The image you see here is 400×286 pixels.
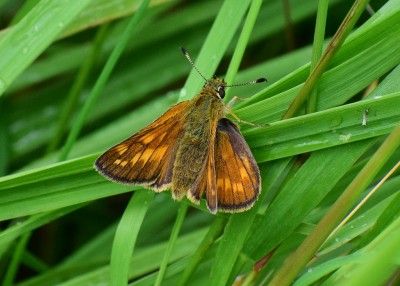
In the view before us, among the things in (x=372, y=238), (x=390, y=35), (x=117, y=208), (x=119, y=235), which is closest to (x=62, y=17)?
(x=119, y=235)

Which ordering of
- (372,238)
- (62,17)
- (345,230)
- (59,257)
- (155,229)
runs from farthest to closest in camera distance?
(59,257) → (155,229) → (62,17) → (345,230) → (372,238)

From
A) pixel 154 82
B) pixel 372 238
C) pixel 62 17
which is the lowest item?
pixel 372 238

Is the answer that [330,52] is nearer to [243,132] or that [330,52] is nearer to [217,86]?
[243,132]

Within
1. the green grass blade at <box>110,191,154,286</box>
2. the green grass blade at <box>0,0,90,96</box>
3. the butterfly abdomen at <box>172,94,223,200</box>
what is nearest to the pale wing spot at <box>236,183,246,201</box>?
the butterfly abdomen at <box>172,94,223,200</box>

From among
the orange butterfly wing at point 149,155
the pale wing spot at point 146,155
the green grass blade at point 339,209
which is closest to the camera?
the green grass blade at point 339,209

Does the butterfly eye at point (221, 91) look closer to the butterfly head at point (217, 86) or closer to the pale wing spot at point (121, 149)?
the butterfly head at point (217, 86)

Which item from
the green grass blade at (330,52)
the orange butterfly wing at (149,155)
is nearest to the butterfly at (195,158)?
the orange butterfly wing at (149,155)

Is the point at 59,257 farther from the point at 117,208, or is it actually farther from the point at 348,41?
the point at 348,41

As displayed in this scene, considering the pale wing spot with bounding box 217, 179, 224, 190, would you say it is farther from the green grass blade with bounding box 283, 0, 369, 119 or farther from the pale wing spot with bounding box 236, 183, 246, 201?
the green grass blade with bounding box 283, 0, 369, 119
